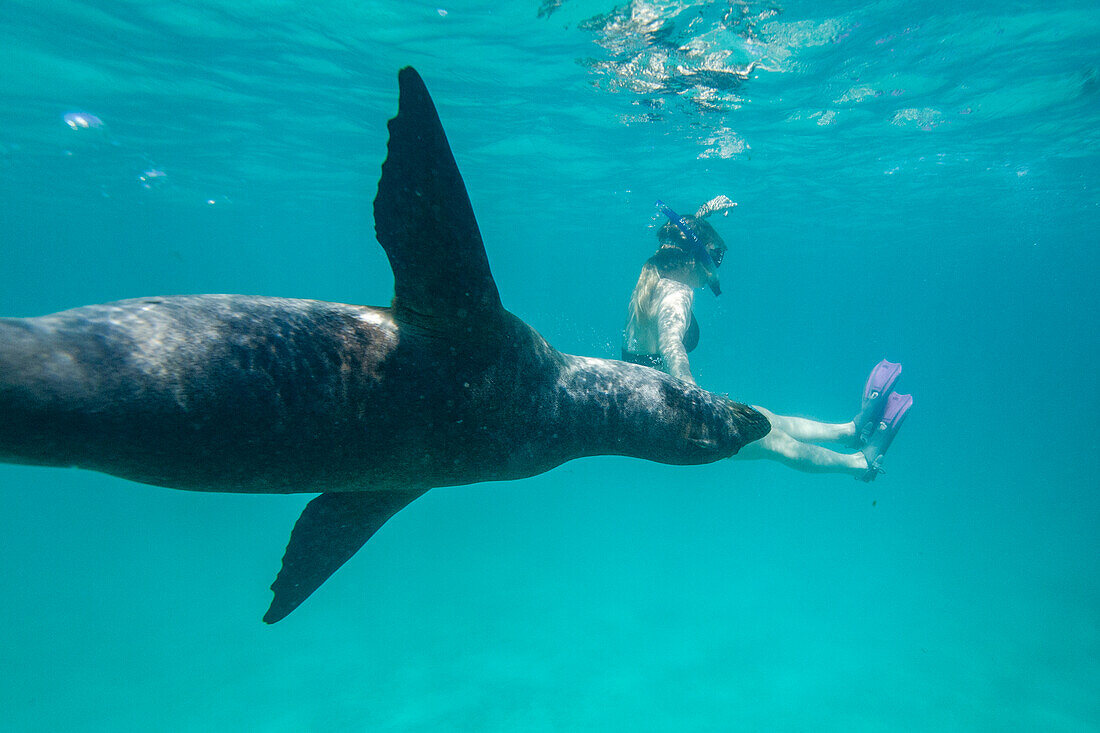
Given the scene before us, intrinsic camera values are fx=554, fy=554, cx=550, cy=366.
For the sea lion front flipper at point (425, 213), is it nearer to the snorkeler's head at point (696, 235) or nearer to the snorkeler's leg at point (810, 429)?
the snorkeler's head at point (696, 235)

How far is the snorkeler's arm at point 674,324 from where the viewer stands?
20.5 ft

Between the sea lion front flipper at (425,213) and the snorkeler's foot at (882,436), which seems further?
the snorkeler's foot at (882,436)

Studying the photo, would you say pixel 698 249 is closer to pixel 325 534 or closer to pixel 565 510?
pixel 325 534

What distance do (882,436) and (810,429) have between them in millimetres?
2072

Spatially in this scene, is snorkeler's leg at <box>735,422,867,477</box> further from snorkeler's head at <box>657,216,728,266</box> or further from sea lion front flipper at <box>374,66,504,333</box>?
sea lion front flipper at <box>374,66,504,333</box>

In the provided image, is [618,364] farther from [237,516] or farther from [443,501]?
[237,516]

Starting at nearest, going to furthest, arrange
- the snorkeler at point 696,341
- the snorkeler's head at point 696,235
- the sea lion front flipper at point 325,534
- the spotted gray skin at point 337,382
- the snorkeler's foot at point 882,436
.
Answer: the spotted gray skin at point 337,382
the sea lion front flipper at point 325,534
the snorkeler at point 696,341
the snorkeler's head at point 696,235
the snorkeler's foot at point 882,436

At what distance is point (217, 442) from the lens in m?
1.92

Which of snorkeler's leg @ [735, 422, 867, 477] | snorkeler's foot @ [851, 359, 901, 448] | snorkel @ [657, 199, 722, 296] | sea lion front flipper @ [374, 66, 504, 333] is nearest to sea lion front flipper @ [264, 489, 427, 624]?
sea lion front flipper @ [374, 66, 504, 333]

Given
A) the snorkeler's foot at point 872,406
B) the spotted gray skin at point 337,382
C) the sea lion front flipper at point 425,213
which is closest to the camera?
the spotted gray skin at point 337,382

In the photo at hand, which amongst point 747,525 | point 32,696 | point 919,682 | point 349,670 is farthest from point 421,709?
point 747,525

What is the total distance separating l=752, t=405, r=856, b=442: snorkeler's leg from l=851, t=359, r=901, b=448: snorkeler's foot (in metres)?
0.19

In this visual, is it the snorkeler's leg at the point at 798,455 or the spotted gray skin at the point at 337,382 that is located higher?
the snorkeler's leg at the point at 798,455

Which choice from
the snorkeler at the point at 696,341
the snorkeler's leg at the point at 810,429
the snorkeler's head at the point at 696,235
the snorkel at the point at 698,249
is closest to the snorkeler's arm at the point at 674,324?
the snorkeler at the point at 696,341
